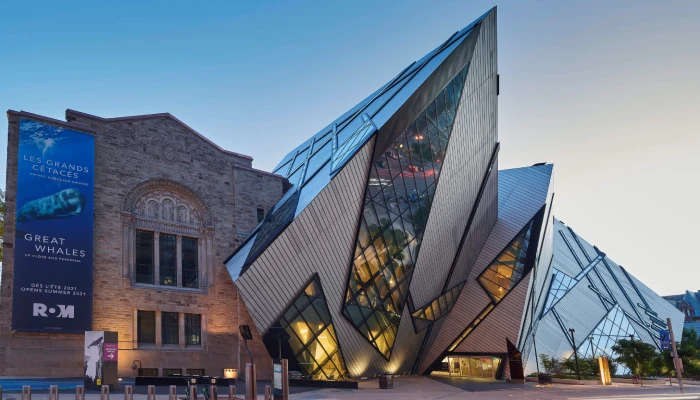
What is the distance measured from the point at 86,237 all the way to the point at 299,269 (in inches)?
427

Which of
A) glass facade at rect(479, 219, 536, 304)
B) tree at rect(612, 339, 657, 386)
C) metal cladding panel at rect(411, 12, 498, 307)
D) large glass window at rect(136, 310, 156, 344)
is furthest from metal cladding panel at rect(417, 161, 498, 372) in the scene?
large glass window at rect(136, 310, 156, 344)

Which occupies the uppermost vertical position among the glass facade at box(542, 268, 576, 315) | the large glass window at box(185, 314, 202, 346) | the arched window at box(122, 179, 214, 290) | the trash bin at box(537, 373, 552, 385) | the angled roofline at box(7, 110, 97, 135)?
the angled roofline at box(7, 110, 97, 135)

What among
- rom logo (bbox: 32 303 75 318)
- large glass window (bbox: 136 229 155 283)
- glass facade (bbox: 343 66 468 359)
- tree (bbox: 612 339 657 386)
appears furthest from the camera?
tree (bbox: 612 339 657 386)

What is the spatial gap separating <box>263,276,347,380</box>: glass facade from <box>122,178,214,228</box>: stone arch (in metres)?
8.27

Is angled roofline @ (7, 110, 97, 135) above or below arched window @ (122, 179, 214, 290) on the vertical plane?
above

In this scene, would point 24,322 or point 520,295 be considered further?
point 520,295

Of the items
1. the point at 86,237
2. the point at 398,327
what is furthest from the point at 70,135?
the point at 398,327

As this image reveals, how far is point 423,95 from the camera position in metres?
33.2

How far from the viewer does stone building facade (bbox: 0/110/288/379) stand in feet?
96.9

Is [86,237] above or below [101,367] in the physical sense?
above

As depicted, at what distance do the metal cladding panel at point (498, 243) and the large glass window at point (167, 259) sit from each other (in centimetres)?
2114

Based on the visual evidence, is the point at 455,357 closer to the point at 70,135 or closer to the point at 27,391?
the point at 70,135

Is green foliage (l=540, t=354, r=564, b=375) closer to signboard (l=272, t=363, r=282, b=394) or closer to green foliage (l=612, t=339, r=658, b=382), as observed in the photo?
green foliage (l=612, t=339, r=658, b=382)

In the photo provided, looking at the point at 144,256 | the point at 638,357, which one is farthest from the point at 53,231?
the point at 638,357
